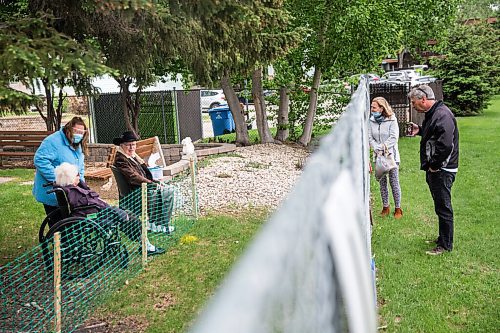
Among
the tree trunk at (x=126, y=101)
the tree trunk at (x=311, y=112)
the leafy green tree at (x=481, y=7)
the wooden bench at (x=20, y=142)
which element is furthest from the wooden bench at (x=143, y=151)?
the leafy green tree at (x=481, y=7)

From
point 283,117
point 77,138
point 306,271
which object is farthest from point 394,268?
point 283,117

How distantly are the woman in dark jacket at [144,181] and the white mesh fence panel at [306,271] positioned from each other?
254 inches

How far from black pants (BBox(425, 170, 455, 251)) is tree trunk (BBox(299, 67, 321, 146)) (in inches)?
414

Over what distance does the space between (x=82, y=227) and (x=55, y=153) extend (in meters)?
0.96

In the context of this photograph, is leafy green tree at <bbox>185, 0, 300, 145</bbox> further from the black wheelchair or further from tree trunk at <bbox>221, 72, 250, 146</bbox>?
tree trunk at <bbox>221, 72, 250, 146</bbox>

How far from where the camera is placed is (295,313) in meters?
0.98

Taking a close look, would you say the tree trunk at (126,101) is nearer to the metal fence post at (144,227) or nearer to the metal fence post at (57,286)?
the metal fence post at (144,227)

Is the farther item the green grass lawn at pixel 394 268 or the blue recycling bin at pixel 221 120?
the blue recycling bin at pixel 221 120

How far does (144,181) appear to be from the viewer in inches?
308

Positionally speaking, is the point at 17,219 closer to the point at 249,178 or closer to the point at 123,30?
the point at 249,178

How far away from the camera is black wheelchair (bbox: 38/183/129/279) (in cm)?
643

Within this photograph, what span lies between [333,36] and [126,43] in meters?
8.71

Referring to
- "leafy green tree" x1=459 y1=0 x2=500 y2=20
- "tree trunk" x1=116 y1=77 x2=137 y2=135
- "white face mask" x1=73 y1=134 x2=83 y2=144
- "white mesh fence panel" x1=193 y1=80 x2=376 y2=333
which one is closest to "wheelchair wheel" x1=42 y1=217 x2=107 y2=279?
"white face mask" x1=73 y1=134 x2=83 y2=144

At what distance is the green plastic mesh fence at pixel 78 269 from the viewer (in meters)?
5.81
